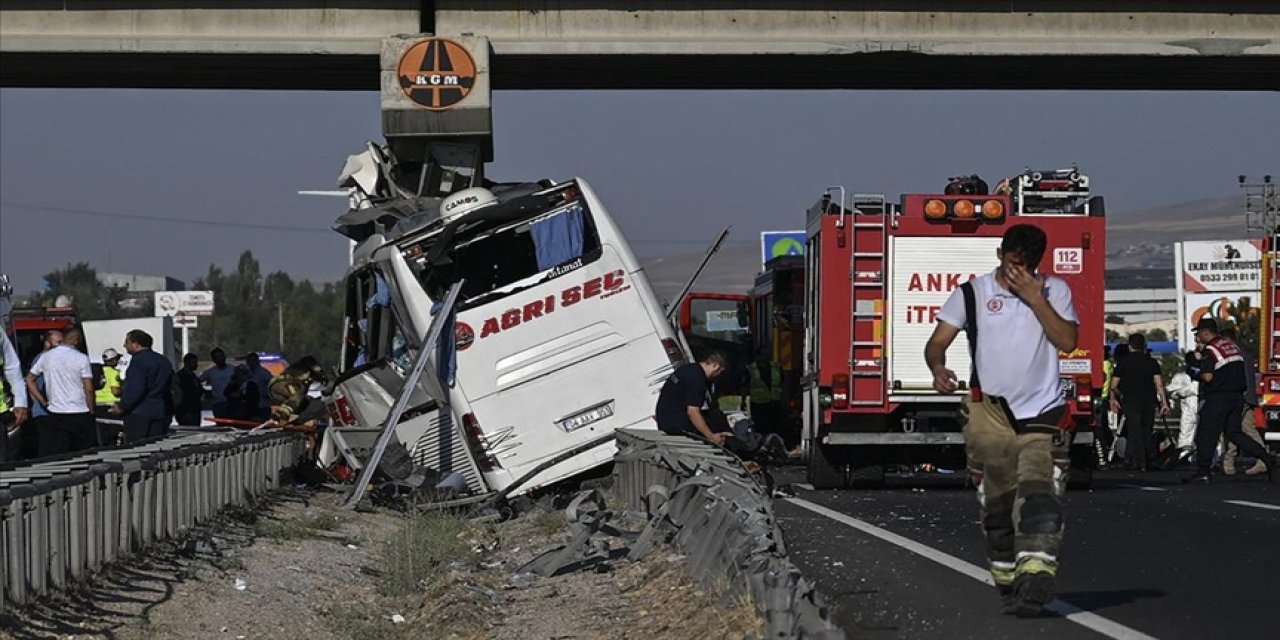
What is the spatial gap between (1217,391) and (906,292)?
4.00 metres

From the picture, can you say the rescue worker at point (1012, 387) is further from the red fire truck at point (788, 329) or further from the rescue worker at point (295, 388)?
the red fire truck at point (788, 329)

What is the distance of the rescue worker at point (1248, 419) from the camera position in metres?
23.7

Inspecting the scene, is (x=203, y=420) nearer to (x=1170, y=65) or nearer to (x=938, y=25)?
(x=938, y=25)

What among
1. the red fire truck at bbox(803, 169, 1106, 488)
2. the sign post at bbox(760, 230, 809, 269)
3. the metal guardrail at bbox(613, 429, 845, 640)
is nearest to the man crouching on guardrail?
the metal guardrail at bbox(613, 429, 845, 640)

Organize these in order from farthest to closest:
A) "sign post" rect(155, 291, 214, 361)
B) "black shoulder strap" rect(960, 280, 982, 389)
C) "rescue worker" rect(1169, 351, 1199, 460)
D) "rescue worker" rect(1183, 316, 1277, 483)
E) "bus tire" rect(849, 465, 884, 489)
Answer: "sign post" rect(155, 291, 214, 361) < "rescue worker" rect(1169, 351, 1199, 460) < "rescue worker" rect(1183, 316, 1277, 483) < "bus tire" rect(849, 465, 884, 489) < "black shoulder strap" rect(960, 280, 982, 389)

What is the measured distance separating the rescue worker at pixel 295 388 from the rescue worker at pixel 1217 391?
32.6 ft

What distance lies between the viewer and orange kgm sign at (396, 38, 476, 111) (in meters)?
27.3

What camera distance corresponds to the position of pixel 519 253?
64.7 feet

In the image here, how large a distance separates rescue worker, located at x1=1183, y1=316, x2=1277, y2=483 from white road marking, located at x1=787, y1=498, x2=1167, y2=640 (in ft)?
18.7

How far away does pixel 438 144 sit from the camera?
28641 mm

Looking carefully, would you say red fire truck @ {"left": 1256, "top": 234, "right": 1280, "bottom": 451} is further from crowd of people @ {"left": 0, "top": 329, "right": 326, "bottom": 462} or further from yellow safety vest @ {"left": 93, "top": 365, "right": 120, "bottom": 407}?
yellow safety vest @ {"left": 93, "top": 365, "right": 120, "bottom": 407}

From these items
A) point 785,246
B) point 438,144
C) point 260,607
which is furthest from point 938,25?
point 785,246

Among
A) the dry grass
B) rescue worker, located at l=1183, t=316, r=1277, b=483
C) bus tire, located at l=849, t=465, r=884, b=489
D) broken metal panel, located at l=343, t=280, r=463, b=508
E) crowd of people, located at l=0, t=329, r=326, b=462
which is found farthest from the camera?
rescue worker, located at l=1183, t=316, r=1277, b=483

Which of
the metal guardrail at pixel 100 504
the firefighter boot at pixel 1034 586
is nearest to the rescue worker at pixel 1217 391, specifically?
the metal guardrail at pixel 100 504
